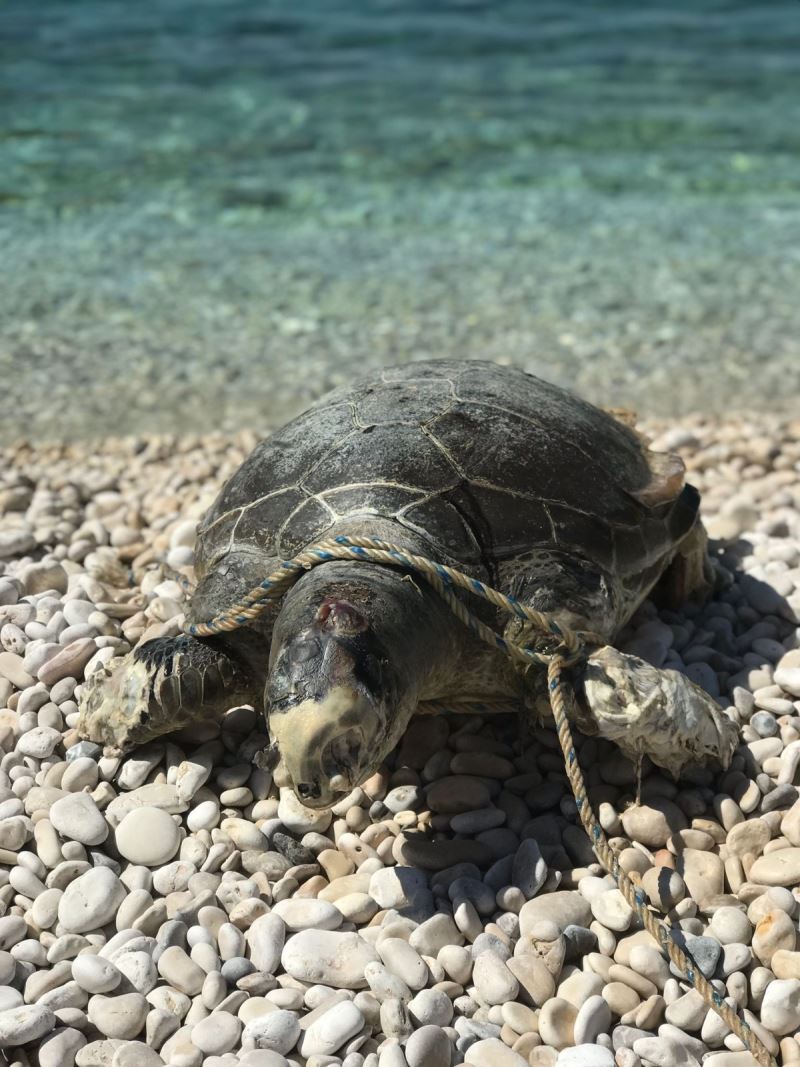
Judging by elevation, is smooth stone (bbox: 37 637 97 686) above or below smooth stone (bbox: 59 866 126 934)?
above

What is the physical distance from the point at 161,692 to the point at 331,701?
790 mm

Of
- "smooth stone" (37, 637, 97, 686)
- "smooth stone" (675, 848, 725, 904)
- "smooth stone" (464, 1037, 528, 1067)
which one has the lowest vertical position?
"smooth stone" (675, 848, 725, 904)

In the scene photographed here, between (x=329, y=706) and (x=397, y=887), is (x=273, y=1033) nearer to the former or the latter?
(x=397, y=887)

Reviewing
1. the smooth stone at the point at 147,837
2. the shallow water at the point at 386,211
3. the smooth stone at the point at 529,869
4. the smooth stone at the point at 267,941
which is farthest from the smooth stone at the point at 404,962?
the shallow water at the point at 386,211

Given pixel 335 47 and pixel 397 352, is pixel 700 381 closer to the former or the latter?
pixel 397 352

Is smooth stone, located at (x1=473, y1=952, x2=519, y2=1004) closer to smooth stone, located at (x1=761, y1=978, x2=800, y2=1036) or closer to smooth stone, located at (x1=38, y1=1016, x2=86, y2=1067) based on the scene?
smooth stone, located at (x1=761, y1=978, x2=800, y2=1036)

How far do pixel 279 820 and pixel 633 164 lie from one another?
9570mm

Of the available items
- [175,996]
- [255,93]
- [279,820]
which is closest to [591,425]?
[279,820]

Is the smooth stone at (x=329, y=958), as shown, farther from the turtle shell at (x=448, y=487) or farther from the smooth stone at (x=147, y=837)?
the turtle shell at (x=448, y=487)

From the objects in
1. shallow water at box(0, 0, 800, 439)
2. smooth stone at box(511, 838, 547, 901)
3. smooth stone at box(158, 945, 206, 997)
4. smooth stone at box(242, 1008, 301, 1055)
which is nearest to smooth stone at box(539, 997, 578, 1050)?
smooth stone at box(511, 838, 547, 901)

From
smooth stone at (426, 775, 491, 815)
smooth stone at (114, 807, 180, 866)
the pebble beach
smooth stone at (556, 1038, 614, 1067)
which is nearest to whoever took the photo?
smooth stone at (556, 1038, 614, 1067)

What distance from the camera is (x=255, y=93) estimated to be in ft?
44.5

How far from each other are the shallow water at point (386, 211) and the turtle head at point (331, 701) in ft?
14.0

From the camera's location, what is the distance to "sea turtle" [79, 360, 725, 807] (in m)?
2.59
